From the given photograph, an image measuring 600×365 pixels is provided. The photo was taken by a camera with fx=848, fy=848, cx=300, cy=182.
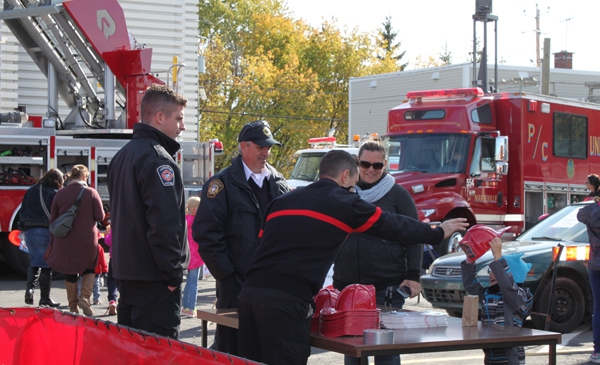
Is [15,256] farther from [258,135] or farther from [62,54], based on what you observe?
[258,135]

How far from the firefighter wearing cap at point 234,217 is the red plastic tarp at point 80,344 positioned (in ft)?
3.52

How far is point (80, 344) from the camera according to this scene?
15.1ft

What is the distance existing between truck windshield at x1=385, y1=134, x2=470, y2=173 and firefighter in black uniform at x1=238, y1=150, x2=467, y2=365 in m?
11.5

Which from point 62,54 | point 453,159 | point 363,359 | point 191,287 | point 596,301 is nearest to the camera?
point 363,359

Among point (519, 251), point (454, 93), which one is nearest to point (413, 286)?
point (519, 251)

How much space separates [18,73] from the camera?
23.7 m

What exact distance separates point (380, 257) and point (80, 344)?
219 cm

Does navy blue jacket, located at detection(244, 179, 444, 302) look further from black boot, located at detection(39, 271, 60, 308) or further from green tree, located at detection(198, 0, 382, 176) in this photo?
green tree, located at detection(198, 0, 382, 176)

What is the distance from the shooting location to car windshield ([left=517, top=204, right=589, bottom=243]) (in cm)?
1047

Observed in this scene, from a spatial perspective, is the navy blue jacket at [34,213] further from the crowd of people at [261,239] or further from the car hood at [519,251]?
the crowd of people at [261,239]

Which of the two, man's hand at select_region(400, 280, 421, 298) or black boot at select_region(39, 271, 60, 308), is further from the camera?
black boot at select_region(39, 271, 60, 308)

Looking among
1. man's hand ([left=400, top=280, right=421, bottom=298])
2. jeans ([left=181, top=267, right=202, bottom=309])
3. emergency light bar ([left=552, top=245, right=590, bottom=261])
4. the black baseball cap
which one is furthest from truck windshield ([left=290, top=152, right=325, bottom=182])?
the black baseball cap

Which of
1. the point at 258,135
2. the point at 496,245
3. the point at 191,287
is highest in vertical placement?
the point at 258,135

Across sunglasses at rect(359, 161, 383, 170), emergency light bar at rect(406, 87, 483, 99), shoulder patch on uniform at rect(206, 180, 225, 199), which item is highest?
emergency light bar at rect(406, 87, 483, 99)
